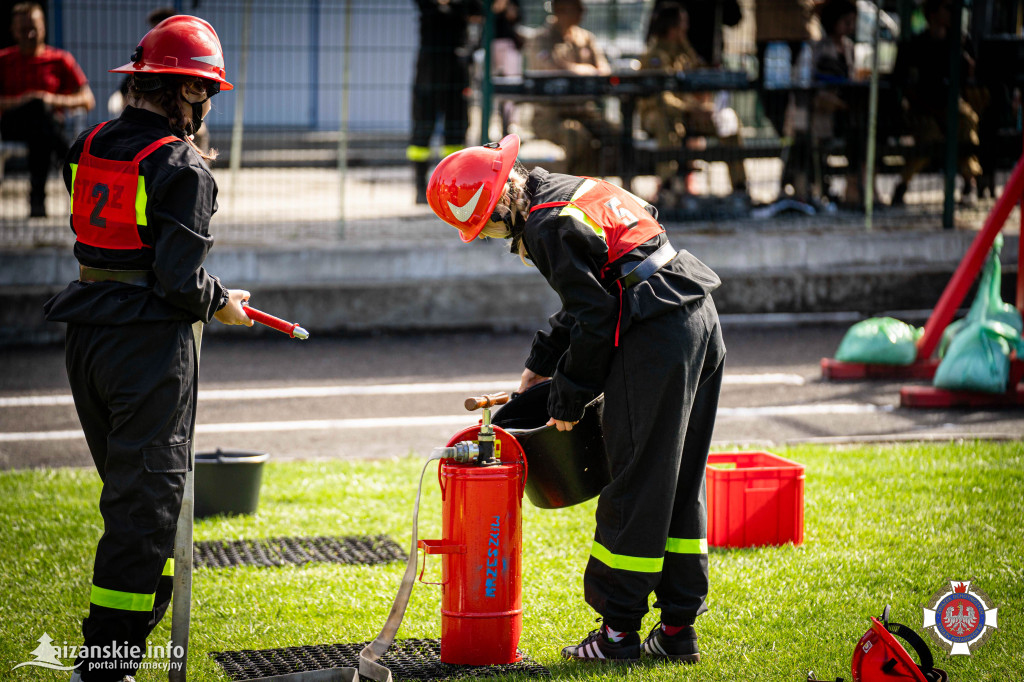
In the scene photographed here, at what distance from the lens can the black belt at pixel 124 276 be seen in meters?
3.61

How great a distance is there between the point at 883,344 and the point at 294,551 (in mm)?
4980

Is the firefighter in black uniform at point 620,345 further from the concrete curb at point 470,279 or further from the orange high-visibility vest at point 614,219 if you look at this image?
the concrete curb at point 470,279

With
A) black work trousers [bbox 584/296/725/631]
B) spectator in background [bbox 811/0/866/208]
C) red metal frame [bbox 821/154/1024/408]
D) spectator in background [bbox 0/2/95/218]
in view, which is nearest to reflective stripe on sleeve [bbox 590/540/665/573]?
black work trousers [bbox 584/296/725/631]

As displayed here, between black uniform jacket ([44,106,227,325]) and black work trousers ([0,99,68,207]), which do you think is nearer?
black uniform jacket ([44,106,227,325])

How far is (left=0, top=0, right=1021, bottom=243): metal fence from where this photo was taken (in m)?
11.4

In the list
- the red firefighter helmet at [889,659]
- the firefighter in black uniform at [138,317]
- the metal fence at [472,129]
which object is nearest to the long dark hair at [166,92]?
the firefighter in black uniform at [138,317]

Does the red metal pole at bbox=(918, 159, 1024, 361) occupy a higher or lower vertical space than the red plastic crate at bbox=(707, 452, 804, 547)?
higher

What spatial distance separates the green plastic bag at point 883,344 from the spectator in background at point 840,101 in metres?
4.09

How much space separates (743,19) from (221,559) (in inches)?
387

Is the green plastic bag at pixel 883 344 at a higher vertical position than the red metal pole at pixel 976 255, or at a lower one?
lower

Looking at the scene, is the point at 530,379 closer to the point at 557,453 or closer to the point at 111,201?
the point at 557,453

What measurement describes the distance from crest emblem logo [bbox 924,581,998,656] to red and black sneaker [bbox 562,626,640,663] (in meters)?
0.98

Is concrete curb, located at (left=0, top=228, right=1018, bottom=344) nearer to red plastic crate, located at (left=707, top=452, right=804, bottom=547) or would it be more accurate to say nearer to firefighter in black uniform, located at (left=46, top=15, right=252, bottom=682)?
red plastic crate, located at (left=707, top=452, right=804, bottom=547)

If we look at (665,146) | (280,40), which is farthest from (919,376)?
(280,40)
